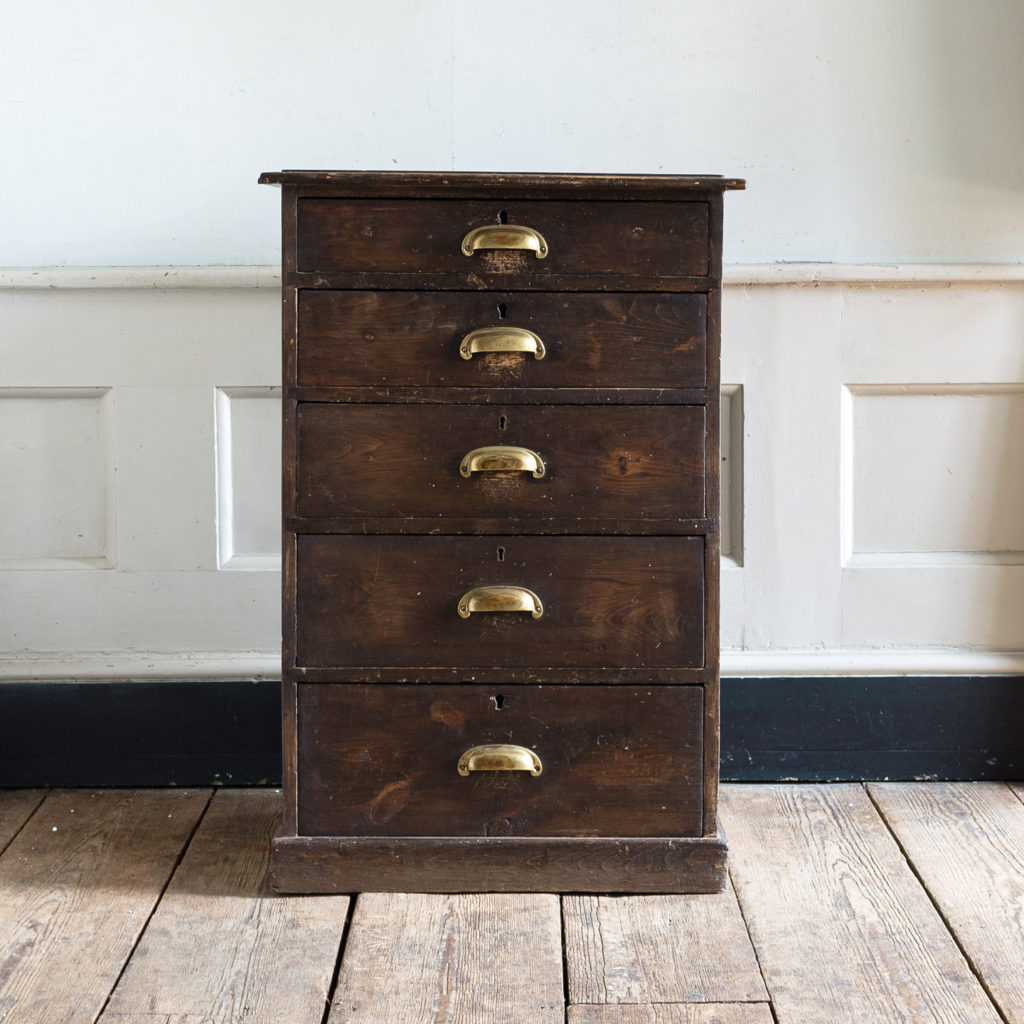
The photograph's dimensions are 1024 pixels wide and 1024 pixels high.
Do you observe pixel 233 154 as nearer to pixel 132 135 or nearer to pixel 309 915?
pixel 132 135

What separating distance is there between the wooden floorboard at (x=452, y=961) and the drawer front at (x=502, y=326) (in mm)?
669

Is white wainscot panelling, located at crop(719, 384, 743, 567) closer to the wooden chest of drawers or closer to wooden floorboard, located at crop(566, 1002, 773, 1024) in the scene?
the wooden chest of drawers

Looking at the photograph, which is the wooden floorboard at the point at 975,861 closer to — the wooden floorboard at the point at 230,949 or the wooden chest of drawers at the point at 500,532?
the wooden chest of drawers at the point at 500,532

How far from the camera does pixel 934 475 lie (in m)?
1.85

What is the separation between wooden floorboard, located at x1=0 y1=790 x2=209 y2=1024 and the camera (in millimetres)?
1205

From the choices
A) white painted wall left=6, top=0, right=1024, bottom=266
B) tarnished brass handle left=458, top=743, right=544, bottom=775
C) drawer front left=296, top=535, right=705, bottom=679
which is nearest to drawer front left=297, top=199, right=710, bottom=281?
drawer front left=296, top=535, right=705, bottom=679

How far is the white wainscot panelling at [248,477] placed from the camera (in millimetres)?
1821

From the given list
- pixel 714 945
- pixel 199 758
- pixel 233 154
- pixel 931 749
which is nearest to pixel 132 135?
pixel 233 154

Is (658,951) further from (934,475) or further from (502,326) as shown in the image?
(934,475)

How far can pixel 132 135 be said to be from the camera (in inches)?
69.9

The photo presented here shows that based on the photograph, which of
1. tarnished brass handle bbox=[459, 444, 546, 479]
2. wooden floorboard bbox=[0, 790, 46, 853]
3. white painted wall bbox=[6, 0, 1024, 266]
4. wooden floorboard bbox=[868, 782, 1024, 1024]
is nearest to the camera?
wooden floorboard bbox=[868, 782, 1024, 1024]

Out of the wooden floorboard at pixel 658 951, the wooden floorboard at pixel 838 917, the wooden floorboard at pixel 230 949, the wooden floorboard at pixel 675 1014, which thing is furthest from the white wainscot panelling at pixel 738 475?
the wooden floorboard at pixel 675 1014

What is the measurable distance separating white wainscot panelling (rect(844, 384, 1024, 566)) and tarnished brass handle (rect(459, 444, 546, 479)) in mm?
719

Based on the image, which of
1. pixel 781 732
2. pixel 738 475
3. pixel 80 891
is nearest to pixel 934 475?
pixel 738 475
